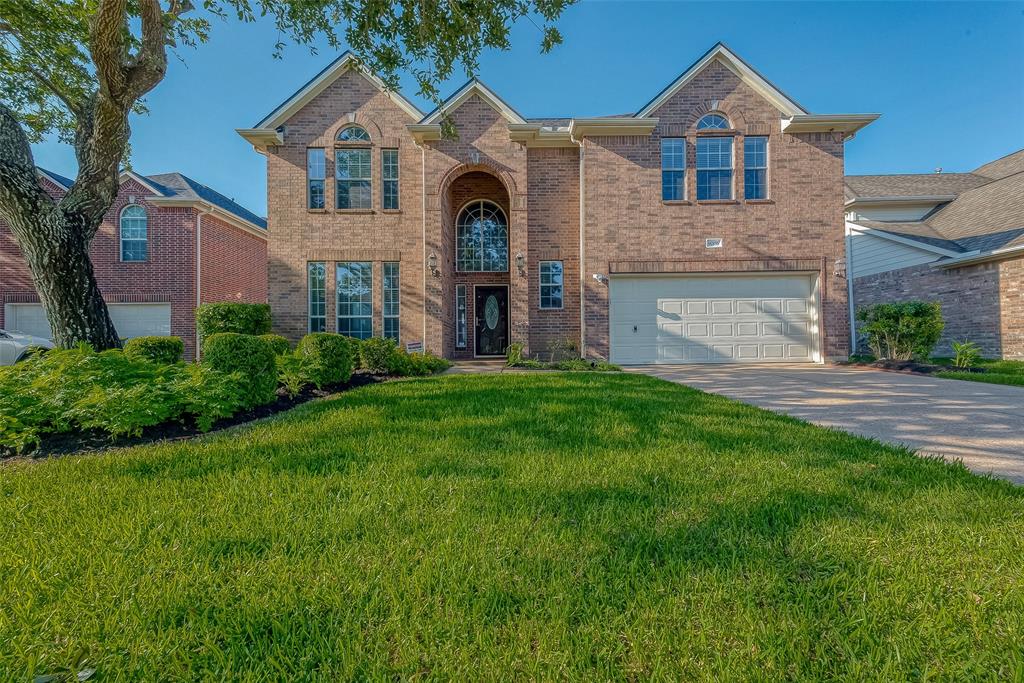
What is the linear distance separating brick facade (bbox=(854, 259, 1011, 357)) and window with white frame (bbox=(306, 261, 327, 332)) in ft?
→ 52.9

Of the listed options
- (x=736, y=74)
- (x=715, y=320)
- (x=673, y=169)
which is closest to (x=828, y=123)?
(x=736, y=74)

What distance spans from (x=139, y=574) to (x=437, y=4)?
7325mm

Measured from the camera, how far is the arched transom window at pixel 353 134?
10922 millimetres

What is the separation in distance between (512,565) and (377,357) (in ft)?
23.0

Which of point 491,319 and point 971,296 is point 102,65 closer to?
point 491,319

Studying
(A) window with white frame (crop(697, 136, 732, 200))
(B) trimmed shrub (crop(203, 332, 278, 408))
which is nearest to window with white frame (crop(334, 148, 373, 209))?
(B) trimmed shrub (crop(203, 332, 278, 408))

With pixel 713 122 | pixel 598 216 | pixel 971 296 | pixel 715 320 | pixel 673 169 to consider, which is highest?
pixel 713 122

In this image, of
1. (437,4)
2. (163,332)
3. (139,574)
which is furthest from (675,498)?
(163,332)

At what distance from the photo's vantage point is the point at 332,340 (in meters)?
6.48

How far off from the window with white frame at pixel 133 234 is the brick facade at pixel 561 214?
5343mm

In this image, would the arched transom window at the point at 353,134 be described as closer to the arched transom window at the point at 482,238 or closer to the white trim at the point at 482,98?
the white trim at the point at 482,98

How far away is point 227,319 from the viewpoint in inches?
396

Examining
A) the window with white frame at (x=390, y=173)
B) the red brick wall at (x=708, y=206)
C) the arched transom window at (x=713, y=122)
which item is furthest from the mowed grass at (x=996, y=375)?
the window with white frame at (x=390, y=173)

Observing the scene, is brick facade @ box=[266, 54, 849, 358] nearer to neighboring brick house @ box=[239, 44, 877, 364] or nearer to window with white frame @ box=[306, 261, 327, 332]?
neighboring brick house @ box=[239, 44, 877, 364]
